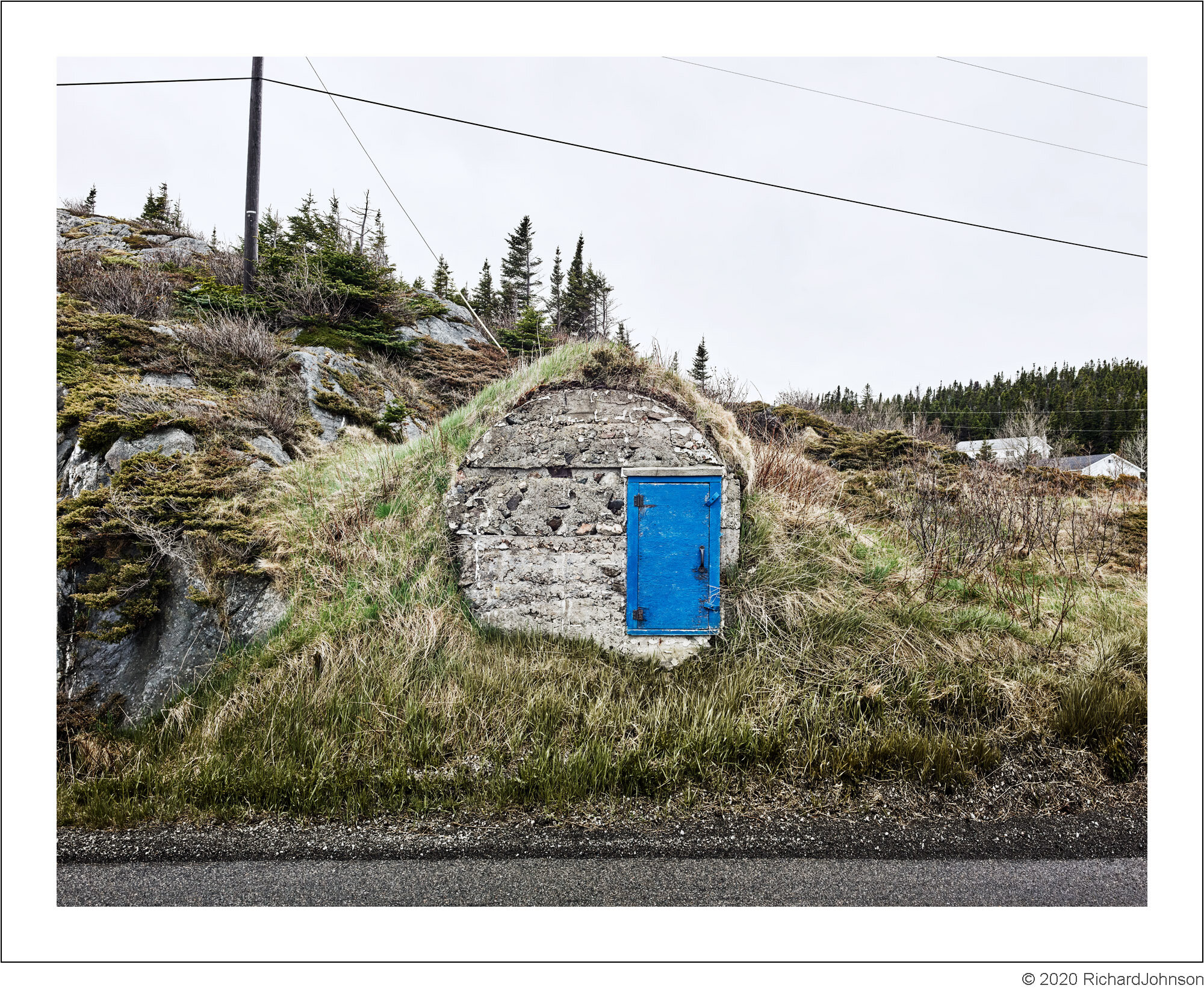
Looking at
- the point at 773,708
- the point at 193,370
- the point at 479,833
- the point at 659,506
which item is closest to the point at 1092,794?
the point at 773,708

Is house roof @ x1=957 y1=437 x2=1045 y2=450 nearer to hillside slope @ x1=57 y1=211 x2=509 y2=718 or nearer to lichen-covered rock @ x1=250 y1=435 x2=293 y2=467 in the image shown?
hillside slope @ x1=57 y1=211 x2=509 y2=718

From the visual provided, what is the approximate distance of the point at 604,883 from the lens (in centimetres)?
298

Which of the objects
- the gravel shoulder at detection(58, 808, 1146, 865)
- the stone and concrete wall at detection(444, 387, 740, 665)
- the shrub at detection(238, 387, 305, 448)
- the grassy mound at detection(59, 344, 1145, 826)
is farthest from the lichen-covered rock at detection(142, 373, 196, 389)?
the gravel shoulder at detection(58, 808, 1146, 865)

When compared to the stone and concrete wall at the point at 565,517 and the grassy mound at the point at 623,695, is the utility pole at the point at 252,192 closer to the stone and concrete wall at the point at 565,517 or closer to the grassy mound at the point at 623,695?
the grassy mound at the point at 623,695

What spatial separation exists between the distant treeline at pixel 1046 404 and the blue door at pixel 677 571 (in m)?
15.4

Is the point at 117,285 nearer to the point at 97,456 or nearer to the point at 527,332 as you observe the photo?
the point at 97,456

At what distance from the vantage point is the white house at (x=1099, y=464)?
9.61m

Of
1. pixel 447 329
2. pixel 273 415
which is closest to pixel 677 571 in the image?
pixel 273 415

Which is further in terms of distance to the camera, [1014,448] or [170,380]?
[1014,448]

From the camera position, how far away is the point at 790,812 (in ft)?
11.4

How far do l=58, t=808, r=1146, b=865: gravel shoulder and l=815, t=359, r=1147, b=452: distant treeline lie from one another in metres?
16.4

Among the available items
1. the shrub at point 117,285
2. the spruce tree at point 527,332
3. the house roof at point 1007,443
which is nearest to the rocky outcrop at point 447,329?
A: the spruce tree at point 527,332

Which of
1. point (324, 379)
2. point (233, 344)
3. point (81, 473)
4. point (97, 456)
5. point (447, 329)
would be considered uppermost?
point (447, 329)

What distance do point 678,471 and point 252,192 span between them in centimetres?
1130
